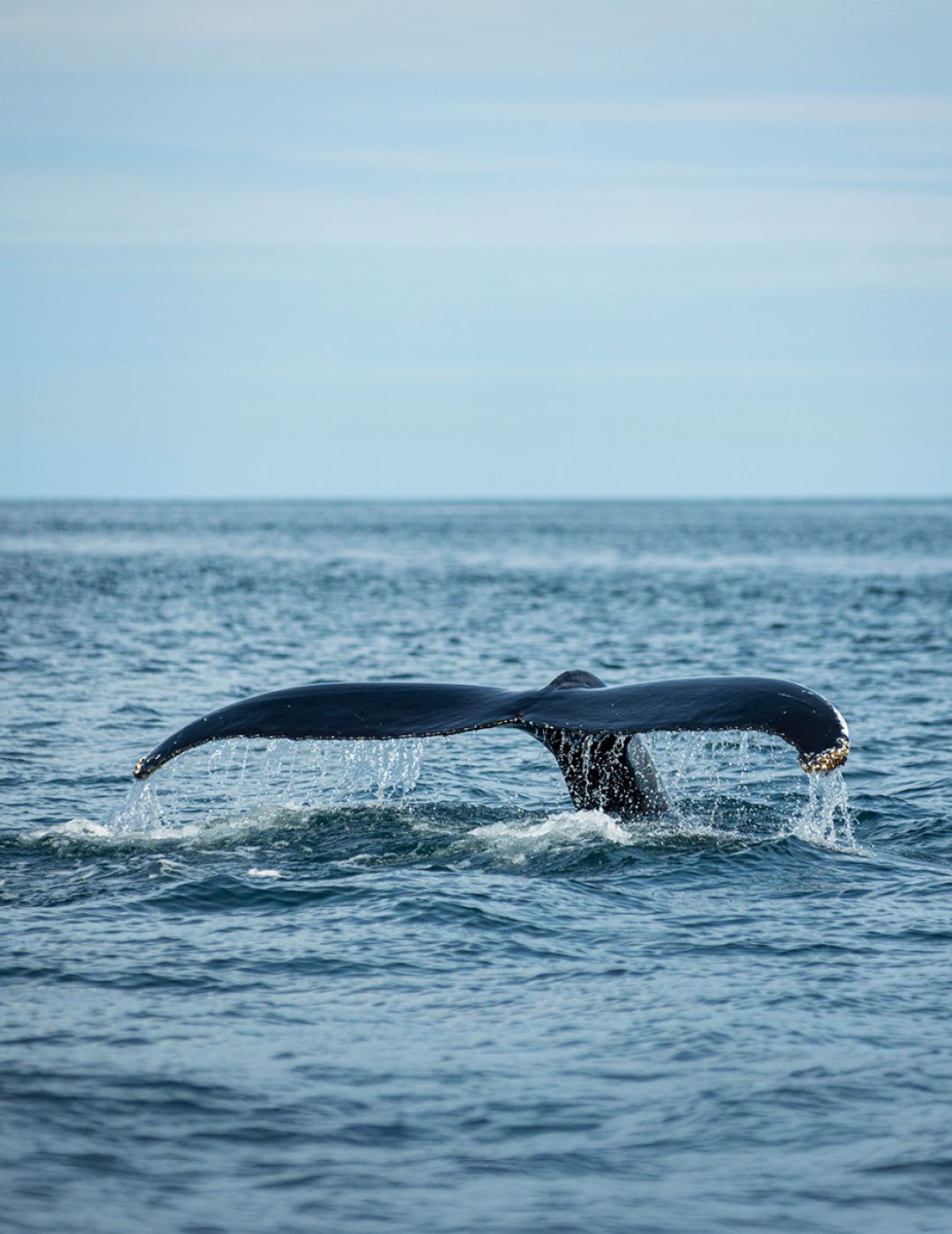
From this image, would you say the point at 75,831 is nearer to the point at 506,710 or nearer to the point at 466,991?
the point at 506,710

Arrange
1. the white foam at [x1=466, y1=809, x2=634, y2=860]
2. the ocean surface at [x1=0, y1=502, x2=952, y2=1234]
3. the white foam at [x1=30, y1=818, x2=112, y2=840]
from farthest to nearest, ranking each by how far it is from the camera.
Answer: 1. the white foam at [x1=30, y1=818, x2=112, y2=840]
2. the white foam at [x1=466, y1=809, x2=634, y2=860]
3. the ocean surface at [x1=0, y1=502, x2=952, y2=1234]

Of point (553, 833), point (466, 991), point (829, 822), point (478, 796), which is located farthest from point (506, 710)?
point (478, 796)

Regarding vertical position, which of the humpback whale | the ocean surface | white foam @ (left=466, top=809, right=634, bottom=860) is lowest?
the ocean surface

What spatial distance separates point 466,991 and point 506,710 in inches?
64.4

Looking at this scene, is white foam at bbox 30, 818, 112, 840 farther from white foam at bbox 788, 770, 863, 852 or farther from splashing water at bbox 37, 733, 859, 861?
white foam at bbox 788, 770, 863, 852

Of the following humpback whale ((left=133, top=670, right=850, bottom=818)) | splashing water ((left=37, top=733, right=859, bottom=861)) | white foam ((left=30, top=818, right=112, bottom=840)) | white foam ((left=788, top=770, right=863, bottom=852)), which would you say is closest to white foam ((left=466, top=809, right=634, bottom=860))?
splashing water ((left=37, top=733, right=859, bottom=861))

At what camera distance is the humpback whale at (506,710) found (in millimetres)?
8164

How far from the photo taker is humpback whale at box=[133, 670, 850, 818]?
8.16m

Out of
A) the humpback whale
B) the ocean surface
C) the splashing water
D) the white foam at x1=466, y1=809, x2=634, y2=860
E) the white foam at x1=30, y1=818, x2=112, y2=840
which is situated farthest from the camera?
the white foam at x1=30, y1=818, x2=112, y2=840

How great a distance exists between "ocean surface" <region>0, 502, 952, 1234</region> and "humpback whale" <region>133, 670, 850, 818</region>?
1.11m

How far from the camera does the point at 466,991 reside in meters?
8.03

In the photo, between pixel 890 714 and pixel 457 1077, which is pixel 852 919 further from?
pixel 890 714

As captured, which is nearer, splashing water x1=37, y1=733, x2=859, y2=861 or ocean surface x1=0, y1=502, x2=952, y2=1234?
ocean surface x1=0, y1=502, x2=952, y2=1234

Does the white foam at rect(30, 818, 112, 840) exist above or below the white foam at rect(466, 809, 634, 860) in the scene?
below
